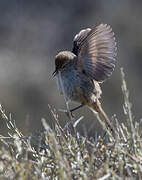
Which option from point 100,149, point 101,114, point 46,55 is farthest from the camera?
point 46,55

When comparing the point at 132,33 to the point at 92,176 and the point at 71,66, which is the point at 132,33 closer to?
the point at 71,66

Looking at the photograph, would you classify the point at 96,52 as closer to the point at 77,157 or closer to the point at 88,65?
the point at 88,65

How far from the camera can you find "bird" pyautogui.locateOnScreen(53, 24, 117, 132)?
5.48m

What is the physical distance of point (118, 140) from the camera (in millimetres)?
3906

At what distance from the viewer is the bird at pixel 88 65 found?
5477mm

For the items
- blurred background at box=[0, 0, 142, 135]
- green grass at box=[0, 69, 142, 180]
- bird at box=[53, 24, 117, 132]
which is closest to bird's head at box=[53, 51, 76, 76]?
bird at box=[53, 24, 117, 132]

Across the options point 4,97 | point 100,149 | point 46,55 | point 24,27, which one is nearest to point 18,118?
point 4,97

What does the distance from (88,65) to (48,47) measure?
1462 cm

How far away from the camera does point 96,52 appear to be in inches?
222

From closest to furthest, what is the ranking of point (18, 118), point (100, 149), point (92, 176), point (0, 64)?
1. point (92, 176)
2. point (100, 149)
3. point (18, 118)
4. point (0, 64)

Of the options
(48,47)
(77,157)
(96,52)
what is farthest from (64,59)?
(48,47)

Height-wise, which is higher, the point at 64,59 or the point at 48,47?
the point at 64,59

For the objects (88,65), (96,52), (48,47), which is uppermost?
(96,52)

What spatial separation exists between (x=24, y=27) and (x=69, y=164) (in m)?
17.1
